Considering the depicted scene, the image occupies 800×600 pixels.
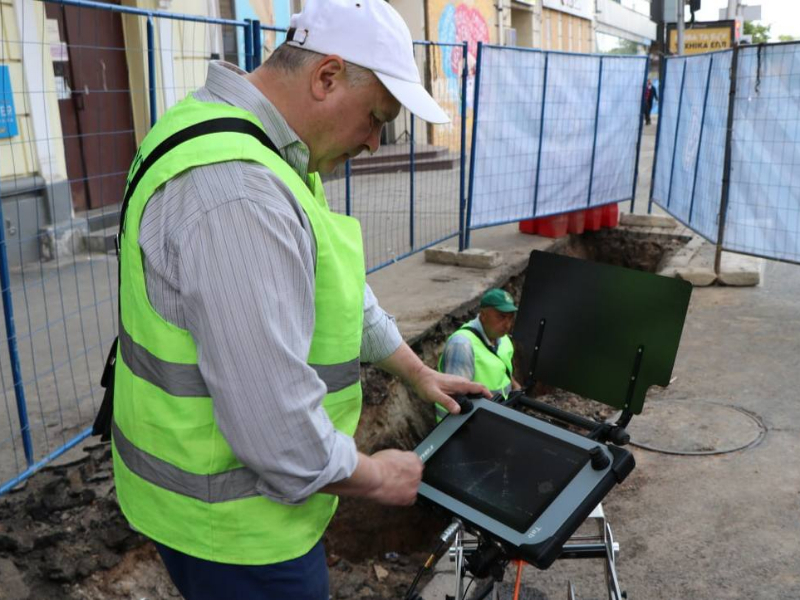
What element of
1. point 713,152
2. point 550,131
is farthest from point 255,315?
point 713,152

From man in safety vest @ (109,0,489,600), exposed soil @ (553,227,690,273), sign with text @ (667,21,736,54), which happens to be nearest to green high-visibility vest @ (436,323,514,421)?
man in safety vest @ (109,0,489,600)

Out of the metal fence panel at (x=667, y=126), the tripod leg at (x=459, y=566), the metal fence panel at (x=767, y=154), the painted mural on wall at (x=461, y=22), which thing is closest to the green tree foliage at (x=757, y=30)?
the painted mural on wall at (x=461, y=22)

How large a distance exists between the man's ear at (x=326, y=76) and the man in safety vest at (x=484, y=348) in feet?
9.52

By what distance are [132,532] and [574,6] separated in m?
25.1

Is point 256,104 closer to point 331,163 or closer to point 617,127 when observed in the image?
point 331,163

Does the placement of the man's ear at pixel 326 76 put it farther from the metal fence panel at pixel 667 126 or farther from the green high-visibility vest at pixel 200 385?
the metal fence panel at pixel 667 126

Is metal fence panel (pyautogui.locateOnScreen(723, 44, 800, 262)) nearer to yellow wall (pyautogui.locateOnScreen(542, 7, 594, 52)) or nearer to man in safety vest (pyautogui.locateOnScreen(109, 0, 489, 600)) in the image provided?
man in safety vest (pyautogui.locateOnScreen(109, 0, 489, 600))

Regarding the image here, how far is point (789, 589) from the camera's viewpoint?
10.8ft

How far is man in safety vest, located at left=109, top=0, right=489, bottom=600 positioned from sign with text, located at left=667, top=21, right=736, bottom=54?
20759 mm

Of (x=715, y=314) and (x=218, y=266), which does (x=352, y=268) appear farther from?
(x=715, y=314)

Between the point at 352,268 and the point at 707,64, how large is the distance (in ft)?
24.4

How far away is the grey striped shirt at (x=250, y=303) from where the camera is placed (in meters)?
1.30

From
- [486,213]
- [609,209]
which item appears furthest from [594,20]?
[486,213]

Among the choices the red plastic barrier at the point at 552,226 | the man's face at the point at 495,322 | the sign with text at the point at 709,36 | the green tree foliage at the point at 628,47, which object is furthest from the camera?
the green tree foliage at the point at 628,47
